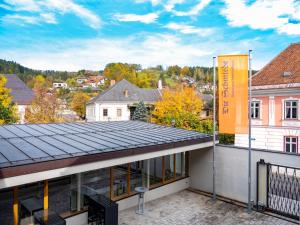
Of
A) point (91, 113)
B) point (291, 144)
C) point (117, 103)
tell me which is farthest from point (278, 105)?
point (91, 113)

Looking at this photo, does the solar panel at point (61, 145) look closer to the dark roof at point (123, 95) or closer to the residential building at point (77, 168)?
the residential building at point (77, 168)

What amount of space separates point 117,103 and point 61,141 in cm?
3010

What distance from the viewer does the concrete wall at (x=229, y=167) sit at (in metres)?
9.34

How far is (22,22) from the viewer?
172 ft

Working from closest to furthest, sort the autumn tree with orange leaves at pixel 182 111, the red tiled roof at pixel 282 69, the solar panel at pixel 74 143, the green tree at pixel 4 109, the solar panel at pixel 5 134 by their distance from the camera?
the solar panel at pixel 74 143
the solar panel at pixel 5 134
the red tiled roof at pixel 282 69
the green tree at pixel 4 109
the autumn tree with orange leaves at pixel 182 111

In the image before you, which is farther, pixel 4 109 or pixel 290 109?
pixel 4 109

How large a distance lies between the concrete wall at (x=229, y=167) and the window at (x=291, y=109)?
30.2 ft

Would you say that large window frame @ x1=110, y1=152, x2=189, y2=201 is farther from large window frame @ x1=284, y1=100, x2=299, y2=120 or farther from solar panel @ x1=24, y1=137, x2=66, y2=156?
large window frame @ x1=284, y1=100, x2=299, y2=120

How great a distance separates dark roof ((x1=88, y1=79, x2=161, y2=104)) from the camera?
1488 inches

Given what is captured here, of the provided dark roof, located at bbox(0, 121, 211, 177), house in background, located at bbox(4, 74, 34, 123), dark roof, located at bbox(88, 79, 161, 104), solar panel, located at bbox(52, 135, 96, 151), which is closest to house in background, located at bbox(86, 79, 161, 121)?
dark roof, located at bbox(88, 79, 161, 104)

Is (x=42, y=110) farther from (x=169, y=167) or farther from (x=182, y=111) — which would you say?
(x=169, y=167)

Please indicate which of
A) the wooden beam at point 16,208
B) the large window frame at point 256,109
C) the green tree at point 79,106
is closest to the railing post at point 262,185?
the wooden beam at point 16,208

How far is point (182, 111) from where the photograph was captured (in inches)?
1049

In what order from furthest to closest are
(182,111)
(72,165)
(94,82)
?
(94,82)
(182,111)
(72,165)
